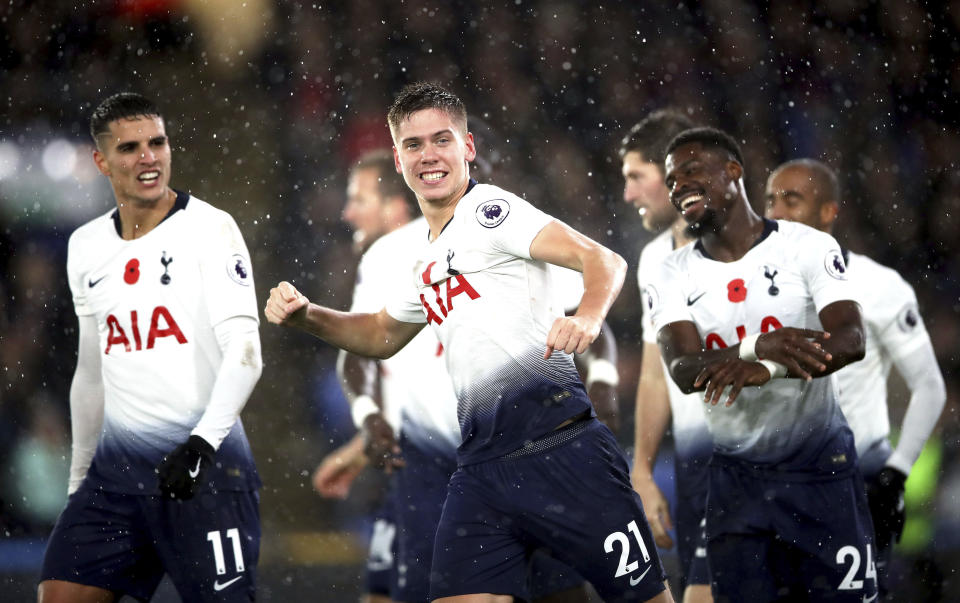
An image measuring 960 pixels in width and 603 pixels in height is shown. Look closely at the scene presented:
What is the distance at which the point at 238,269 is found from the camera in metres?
4.15

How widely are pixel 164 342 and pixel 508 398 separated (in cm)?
150

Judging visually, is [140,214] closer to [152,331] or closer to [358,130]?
[152,331]

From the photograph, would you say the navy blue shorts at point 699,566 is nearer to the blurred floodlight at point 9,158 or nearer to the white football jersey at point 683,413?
the white football jersey at point 683,413

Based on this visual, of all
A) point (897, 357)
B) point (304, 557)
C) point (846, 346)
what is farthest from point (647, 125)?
point (304, 557)

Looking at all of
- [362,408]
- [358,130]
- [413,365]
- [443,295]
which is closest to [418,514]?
[413,365]

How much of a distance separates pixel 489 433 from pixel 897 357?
2508mm

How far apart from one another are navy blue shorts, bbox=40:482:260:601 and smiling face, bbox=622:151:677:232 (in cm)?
249

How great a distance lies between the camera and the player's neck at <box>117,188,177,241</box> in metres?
4.30

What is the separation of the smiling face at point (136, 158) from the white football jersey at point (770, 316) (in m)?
2.02

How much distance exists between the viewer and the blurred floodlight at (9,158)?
31.7 ft

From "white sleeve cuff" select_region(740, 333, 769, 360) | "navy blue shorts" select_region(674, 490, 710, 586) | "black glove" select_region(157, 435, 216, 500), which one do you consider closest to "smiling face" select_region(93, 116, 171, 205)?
"black glove" select_region(157, 435, 216, 500)

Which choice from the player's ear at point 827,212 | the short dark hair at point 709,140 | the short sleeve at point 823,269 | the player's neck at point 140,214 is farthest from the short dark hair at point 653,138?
the player's neck at point 140,214

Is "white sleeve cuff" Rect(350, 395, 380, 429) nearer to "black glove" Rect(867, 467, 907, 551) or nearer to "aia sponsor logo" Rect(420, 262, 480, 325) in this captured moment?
"aia sponsor logo" Rect(420, 262, 480, 325)

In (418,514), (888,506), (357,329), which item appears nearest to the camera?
(357,329)
